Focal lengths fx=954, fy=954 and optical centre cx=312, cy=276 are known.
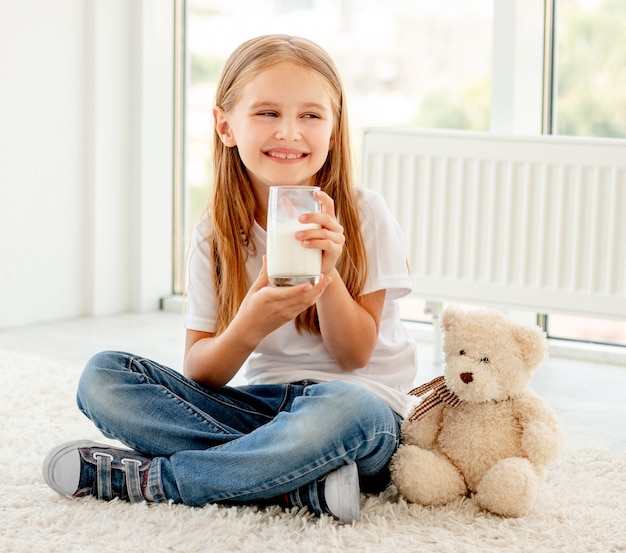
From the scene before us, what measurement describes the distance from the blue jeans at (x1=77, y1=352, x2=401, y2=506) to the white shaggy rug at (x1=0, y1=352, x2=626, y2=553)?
38 mm

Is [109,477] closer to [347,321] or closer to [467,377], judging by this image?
[347,321]

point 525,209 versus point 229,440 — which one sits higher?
point 525,209

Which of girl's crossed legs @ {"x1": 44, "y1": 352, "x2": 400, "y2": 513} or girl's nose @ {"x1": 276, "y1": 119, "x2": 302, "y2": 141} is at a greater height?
girl's nose @ {"x1": 276, "y1": 119, "x2": 302, "y2": 141}

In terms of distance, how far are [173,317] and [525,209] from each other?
4.15 ft

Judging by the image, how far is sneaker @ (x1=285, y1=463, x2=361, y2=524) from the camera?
126cm

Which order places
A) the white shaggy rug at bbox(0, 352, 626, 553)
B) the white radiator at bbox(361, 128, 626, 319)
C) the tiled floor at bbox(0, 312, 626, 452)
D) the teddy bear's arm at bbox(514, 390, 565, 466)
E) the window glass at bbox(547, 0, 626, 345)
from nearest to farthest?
the white shaggy rug at bbox(0, 352, 626, 553) → the teddy bear's arm at bbox(514, 390, 565, 466) → the tiled floor at bbox(0, 312, 626, 452) → the white radiator at bbox(361, 128, 626, 319) → the window glass at bbox(547, 0, 626, 345)

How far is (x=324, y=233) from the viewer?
122cm

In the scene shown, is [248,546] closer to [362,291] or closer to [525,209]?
[362,291]

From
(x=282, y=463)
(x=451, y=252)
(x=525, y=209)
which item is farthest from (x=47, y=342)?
(x=282, y=463)

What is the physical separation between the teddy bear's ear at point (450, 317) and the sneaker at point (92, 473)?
473 mm

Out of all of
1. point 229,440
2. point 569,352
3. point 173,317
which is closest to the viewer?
point 229,440

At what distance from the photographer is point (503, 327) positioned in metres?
1.36

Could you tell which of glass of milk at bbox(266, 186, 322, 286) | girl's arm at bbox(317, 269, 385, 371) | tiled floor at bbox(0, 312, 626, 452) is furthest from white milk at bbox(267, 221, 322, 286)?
tiled floor at bbox(0, 312, 626, 452)

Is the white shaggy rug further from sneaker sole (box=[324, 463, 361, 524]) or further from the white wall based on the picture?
the white wall
